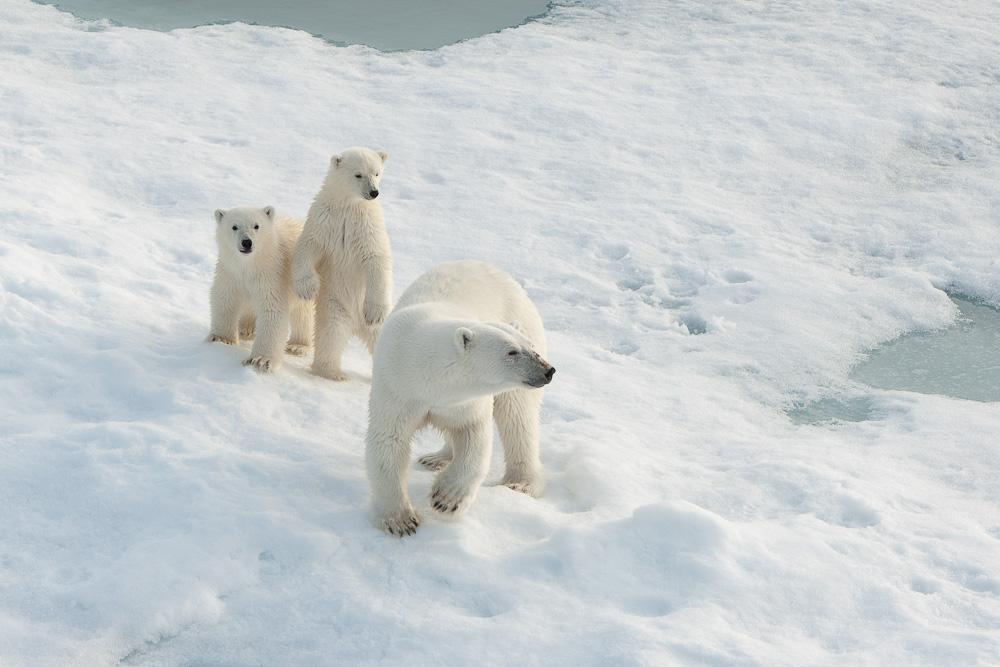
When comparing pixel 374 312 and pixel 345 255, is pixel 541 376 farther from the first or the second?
pixel 345 255

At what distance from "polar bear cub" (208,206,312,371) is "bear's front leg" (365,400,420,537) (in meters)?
1.31

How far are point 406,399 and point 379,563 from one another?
607 mm

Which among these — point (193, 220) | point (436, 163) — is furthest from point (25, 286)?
point (436, 163)

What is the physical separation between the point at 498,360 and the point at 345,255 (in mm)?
1771

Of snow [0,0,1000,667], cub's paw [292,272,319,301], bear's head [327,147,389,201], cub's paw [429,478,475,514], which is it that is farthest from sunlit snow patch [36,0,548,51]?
cub's paw [429,478,475,514]

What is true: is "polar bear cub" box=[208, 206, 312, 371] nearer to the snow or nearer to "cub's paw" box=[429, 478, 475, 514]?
the snow

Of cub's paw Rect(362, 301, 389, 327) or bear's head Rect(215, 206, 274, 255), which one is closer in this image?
bear's head Rect(215, 206, 274, 255)

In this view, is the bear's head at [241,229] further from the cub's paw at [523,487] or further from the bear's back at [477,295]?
the cub's paw at [523,487]

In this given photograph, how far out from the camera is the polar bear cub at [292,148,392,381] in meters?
4.56

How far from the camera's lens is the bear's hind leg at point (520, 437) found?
394cm

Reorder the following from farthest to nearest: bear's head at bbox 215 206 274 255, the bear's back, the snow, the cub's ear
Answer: bear's head at bbox 215 206 274 255
the bear's back
the cub's ear
the snow

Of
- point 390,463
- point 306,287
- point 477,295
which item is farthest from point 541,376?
point 306,287

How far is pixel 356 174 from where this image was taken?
4.53 metres

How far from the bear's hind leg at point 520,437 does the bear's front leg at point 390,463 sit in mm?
612
